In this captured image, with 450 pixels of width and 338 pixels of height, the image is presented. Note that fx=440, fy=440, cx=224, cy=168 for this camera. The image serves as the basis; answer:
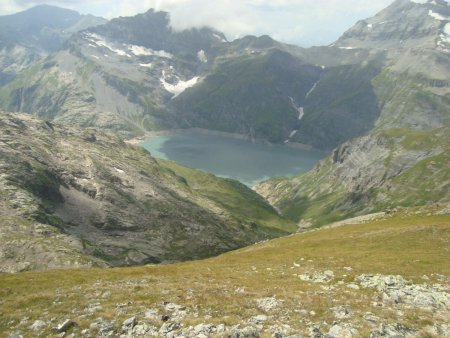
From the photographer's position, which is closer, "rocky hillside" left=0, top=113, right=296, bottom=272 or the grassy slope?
the grassy slope

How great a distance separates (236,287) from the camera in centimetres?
3747

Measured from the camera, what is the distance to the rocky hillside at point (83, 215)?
106 meters

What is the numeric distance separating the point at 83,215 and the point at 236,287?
12387 centimetres

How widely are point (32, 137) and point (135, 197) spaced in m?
53.4

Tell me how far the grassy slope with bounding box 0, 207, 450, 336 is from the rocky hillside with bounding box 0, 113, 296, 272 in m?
56.8

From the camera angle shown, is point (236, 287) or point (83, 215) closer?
point (236, 287)

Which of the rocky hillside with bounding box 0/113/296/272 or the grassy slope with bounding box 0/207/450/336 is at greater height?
the grassy slope with bounding box 0/207/450/336

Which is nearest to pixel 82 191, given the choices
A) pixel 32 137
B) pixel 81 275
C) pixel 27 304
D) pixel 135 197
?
pixel 135 197

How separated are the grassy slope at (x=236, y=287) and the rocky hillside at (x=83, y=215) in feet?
186

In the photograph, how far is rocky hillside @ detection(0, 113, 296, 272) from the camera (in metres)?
106

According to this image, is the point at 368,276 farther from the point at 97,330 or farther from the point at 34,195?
the point at 34,195

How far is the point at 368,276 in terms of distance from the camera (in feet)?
131

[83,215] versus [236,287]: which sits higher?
[236,287]

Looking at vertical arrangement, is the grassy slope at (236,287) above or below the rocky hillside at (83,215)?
above
